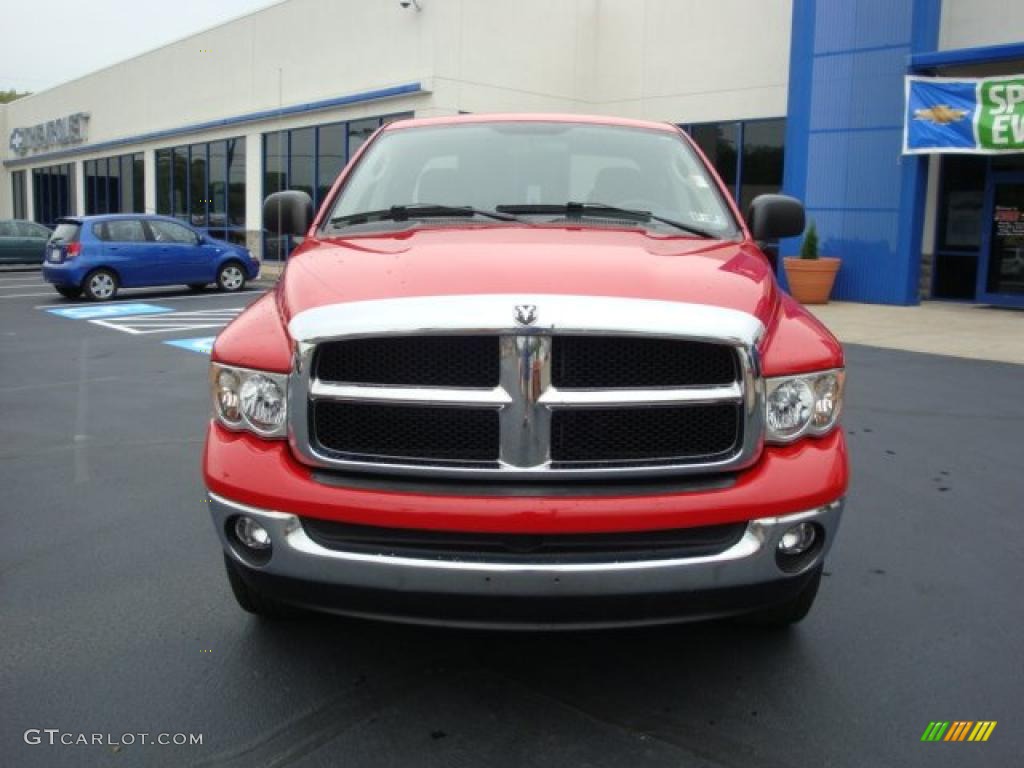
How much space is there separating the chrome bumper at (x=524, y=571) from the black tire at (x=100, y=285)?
15.5m

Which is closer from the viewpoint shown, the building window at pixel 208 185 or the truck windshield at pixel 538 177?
the truck windshield at pixel 538 177

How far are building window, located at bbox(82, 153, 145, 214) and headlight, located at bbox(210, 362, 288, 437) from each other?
111 ft

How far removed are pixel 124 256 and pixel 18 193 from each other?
34803mm

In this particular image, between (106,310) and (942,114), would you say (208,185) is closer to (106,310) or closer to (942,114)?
(106,310)

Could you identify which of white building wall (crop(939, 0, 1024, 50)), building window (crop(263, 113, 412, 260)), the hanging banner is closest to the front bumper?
the hanging banner

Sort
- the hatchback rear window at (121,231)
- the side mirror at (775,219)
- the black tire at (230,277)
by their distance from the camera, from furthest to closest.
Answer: the black tire at (230,277)
the hatchback rear window at (121,231)
the side mirror at (775,219)

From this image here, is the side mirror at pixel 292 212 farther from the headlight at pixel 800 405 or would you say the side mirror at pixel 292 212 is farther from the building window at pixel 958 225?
the building window at pixel 958 225

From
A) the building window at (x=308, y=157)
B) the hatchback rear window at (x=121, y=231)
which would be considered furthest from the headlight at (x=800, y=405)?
the building window at (x=308, y=157)

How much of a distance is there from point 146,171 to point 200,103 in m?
5.38

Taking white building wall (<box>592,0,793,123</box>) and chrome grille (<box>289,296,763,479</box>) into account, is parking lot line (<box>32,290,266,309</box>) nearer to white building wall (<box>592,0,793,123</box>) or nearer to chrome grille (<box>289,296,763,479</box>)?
white building wall (<box>592,0,793,123</box>)

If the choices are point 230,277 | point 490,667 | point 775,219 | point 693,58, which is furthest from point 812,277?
point 490,667

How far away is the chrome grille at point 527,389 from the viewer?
251 cm

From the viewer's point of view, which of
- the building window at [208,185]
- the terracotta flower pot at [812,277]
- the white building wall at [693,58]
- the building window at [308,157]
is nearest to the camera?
the terracotta flower pot at [812,277]

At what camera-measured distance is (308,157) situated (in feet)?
79.9
